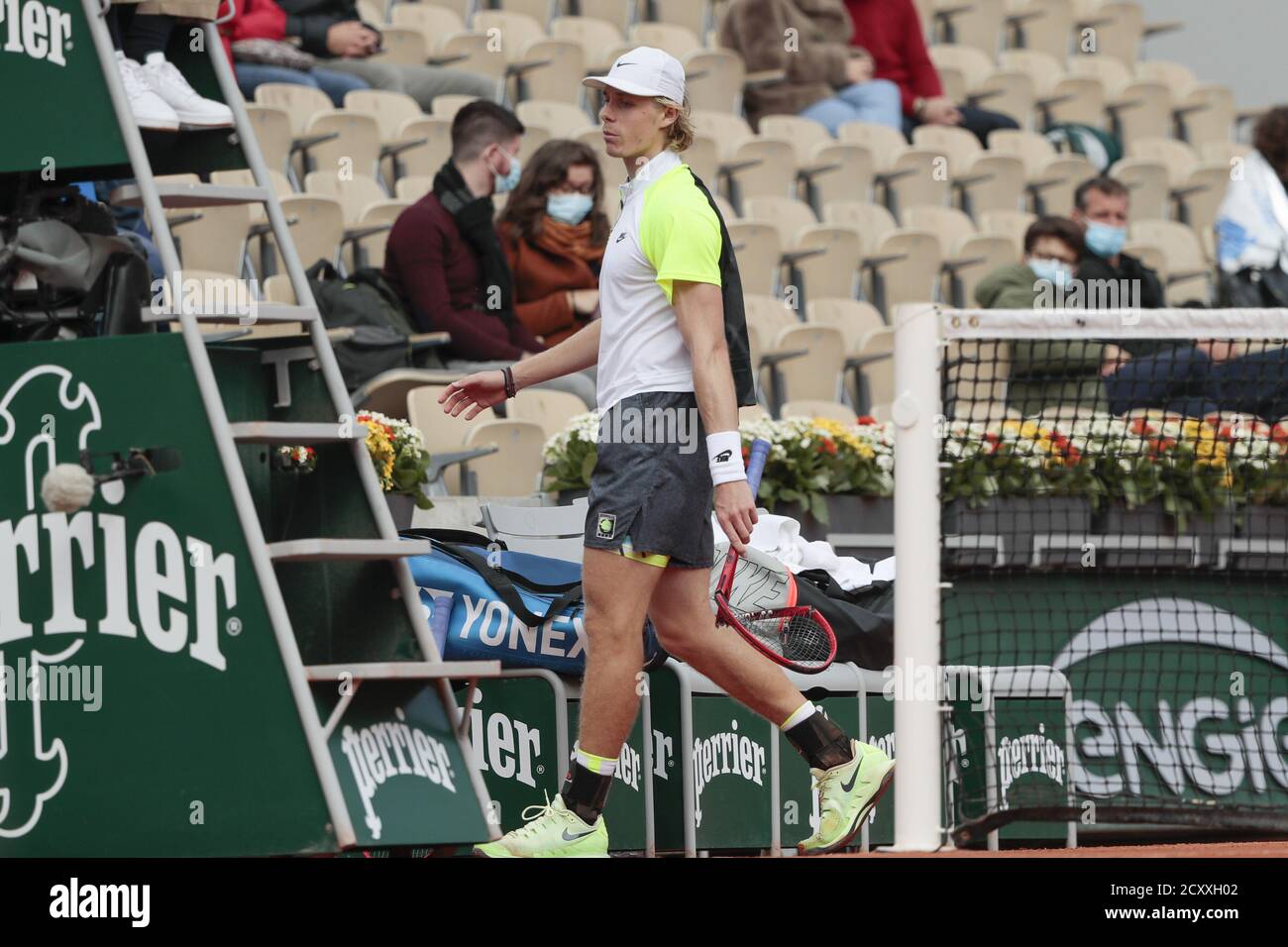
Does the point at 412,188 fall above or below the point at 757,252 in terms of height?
above

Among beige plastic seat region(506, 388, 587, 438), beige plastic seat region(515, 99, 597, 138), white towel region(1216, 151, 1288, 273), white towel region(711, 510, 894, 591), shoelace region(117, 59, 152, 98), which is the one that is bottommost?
white towel region(711, 510, 894, 591)

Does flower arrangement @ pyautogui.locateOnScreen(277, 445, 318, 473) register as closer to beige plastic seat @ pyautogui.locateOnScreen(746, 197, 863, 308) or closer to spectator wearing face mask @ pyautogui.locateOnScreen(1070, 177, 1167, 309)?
spectator wearing face mask @ pyautogui.locateOnScreen(1070, 177, 1167, 309)

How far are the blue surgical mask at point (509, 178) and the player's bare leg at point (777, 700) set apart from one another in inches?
154

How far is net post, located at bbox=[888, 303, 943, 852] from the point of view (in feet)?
14.3

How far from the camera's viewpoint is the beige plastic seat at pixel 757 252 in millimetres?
10172

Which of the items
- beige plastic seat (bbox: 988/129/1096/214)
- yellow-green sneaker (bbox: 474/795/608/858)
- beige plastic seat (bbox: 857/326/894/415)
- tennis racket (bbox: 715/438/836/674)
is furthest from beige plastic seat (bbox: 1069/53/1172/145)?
yellow-green sneaker (bbox: 474/795/608/858)

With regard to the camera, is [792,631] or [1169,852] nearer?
[1169,852]

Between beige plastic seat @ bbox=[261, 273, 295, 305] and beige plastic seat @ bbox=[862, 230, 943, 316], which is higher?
beige plastic seat @ bbox=[862, 230, 943, 316]

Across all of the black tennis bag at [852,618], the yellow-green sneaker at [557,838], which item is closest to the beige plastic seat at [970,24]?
the black tennis bag at [852,618]

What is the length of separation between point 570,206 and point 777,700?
4227 millimetres

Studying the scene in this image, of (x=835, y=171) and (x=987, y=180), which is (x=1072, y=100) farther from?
(x=835, y=171)

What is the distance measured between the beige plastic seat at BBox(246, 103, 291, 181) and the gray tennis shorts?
5208 millimetres

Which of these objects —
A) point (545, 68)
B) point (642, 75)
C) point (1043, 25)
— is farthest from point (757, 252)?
point (1043, 25)

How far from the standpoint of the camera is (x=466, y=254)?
8.23 meters
